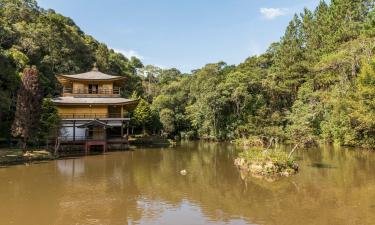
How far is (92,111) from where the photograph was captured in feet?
123

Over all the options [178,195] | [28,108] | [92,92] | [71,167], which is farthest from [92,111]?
[178,195]

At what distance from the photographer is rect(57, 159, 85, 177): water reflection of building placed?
21.5m

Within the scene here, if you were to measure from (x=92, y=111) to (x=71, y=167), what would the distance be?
14171 millimetres

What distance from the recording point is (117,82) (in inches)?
1581

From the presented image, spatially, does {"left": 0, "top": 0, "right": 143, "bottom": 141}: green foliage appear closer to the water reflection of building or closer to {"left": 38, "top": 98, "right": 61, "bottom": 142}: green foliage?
{"left": 38, "top": 98, "right": 61, "bottom": 142}: green foliage

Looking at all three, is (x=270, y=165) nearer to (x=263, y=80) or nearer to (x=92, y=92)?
(x=92, y=92)

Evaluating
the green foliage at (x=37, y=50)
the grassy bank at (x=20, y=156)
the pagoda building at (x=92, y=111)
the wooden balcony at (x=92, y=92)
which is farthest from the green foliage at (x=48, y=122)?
the wooden balcony at (x=92, y=92)

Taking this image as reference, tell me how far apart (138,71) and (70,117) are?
59.1 m

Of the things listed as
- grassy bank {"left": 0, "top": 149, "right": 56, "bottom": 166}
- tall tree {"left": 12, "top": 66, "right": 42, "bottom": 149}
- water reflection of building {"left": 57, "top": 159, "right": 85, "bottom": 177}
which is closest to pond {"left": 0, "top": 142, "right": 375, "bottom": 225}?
water reflection of building {"left": 57, "top": 159, "right": 85, "bottom": 177}

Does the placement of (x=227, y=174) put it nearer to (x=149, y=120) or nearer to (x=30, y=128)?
(x=30, y=128)

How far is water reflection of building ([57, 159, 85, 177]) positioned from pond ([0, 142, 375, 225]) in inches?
2.5

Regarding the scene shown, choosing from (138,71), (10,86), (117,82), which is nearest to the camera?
(10,86)

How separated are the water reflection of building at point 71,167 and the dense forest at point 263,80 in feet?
26.8

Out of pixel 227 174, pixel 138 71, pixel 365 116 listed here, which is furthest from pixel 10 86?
pixel 138 71
